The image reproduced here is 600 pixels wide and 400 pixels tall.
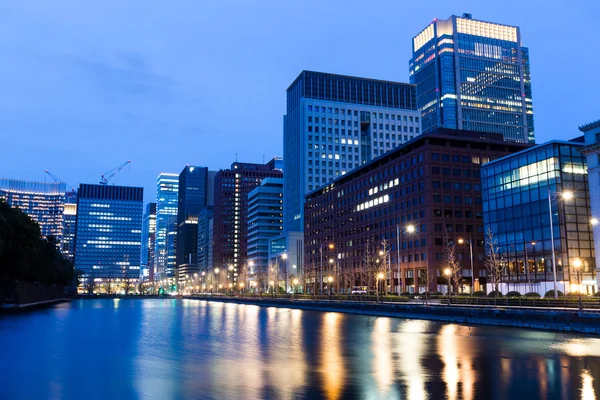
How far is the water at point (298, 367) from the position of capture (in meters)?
17.6

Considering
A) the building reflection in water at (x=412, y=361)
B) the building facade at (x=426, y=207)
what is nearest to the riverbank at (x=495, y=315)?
the building reflection in water at (x=412, y=361)

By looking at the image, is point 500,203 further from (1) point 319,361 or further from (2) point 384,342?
(1) point 319,361

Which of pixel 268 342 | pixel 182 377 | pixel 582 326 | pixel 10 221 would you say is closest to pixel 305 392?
pixel 182 377

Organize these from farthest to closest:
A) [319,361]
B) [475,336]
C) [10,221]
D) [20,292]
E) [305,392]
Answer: [20,292]
[10,221]
[475,336]
[319,361]
[305,392]

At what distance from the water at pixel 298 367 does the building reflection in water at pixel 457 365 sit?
0.05 m

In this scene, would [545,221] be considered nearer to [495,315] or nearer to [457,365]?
[495,315]

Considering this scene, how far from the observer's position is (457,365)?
77.7 ft

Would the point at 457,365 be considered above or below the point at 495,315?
Answer: below

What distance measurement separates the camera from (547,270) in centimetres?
9656

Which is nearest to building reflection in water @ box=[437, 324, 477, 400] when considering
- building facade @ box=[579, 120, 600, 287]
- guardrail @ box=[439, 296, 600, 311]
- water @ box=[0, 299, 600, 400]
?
water @ box=[0, 299, 600, 400]

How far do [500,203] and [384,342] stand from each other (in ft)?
267

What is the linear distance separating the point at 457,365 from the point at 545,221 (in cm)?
8126

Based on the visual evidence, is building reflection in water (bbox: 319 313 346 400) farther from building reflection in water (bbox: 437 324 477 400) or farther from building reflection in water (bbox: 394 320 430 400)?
building reflection in water (bbox: 437 324 477 400)

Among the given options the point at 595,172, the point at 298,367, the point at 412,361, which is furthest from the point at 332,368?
the point at 595,172
